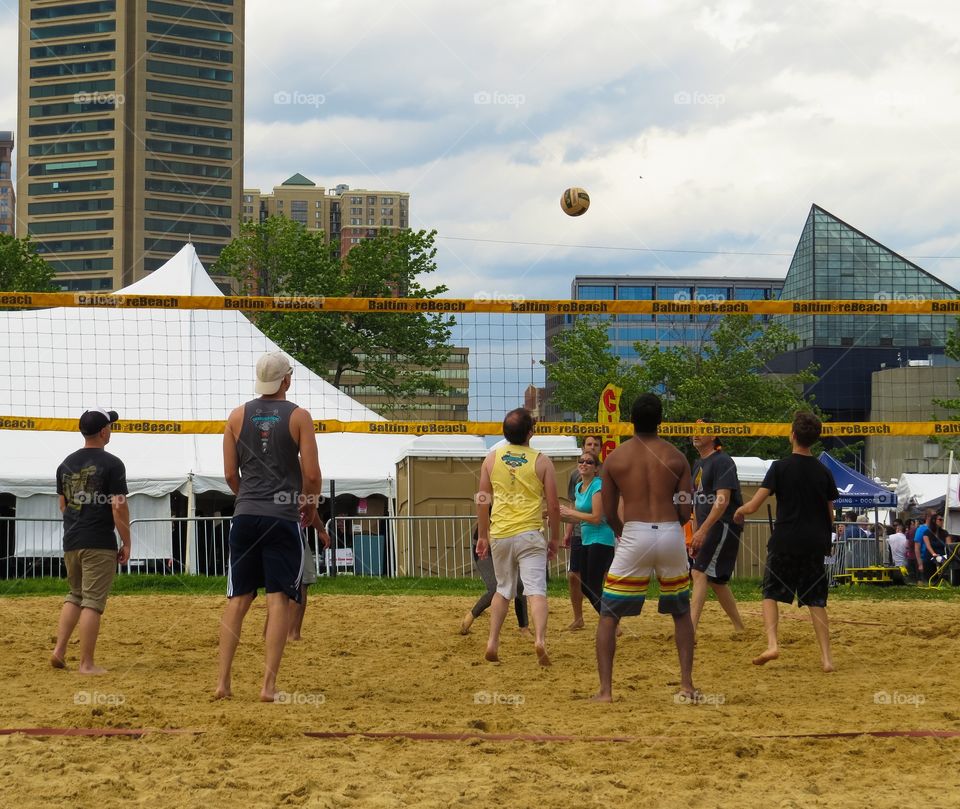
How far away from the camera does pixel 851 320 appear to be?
96938 mm

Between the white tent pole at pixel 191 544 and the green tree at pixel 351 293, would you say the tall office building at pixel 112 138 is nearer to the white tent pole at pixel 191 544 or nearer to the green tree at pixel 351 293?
the green tree at pixel 351 293

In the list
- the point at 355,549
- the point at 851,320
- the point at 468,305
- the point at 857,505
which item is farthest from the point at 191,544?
the point at 851,320

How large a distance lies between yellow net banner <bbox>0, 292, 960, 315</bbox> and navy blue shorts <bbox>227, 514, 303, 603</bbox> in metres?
4.94

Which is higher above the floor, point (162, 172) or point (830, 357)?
point (162, 172)

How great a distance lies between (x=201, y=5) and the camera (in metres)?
126

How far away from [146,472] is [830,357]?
77.8 metres

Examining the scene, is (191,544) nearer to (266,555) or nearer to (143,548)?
(143,548)

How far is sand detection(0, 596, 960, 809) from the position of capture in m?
3.68

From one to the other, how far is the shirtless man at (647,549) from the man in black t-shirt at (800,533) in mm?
1263

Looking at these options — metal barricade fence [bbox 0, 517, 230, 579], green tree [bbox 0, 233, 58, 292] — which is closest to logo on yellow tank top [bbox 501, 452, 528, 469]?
metal barricade fence [bbox 0, 517, 230, 579]

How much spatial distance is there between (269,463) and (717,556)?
3405mm

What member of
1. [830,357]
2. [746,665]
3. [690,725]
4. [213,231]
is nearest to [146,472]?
[746,665]

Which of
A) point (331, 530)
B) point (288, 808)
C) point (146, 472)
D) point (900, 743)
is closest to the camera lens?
point (288, 808)

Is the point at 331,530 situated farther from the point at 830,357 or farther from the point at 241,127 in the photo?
the point at 241,127
